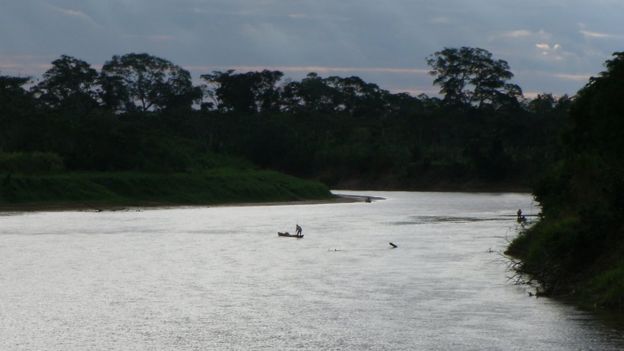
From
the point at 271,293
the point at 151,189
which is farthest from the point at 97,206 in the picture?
the point at 271,293

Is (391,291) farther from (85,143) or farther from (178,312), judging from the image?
(85,143)

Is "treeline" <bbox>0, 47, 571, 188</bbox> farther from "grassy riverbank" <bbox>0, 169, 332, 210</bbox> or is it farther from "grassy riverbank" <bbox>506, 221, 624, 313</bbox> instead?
"grassy riverbank" <bbox>506, 221, 624, 313</bbox>

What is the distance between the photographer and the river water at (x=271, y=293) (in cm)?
2955

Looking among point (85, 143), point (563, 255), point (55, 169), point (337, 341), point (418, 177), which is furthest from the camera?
point (418, 177)

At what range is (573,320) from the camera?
31.4m

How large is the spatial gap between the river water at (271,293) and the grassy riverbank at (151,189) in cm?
2427

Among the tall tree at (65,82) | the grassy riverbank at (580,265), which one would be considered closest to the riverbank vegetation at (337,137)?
the tall tree at (65,82)

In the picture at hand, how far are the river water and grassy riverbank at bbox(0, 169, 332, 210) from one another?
955 inches

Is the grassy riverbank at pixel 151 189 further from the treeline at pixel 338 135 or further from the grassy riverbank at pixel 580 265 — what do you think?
the grassy riverbank at pixel 580 265

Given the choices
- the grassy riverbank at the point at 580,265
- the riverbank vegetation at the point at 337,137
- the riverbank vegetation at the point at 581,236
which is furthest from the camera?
the riverbank vegetation at the point at 337,137

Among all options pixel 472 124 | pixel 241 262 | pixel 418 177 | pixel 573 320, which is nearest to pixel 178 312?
pixel 573 320

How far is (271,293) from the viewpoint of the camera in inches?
1551

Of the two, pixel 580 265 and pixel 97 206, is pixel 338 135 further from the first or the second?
pixel 580 265

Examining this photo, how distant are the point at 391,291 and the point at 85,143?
7986cm
